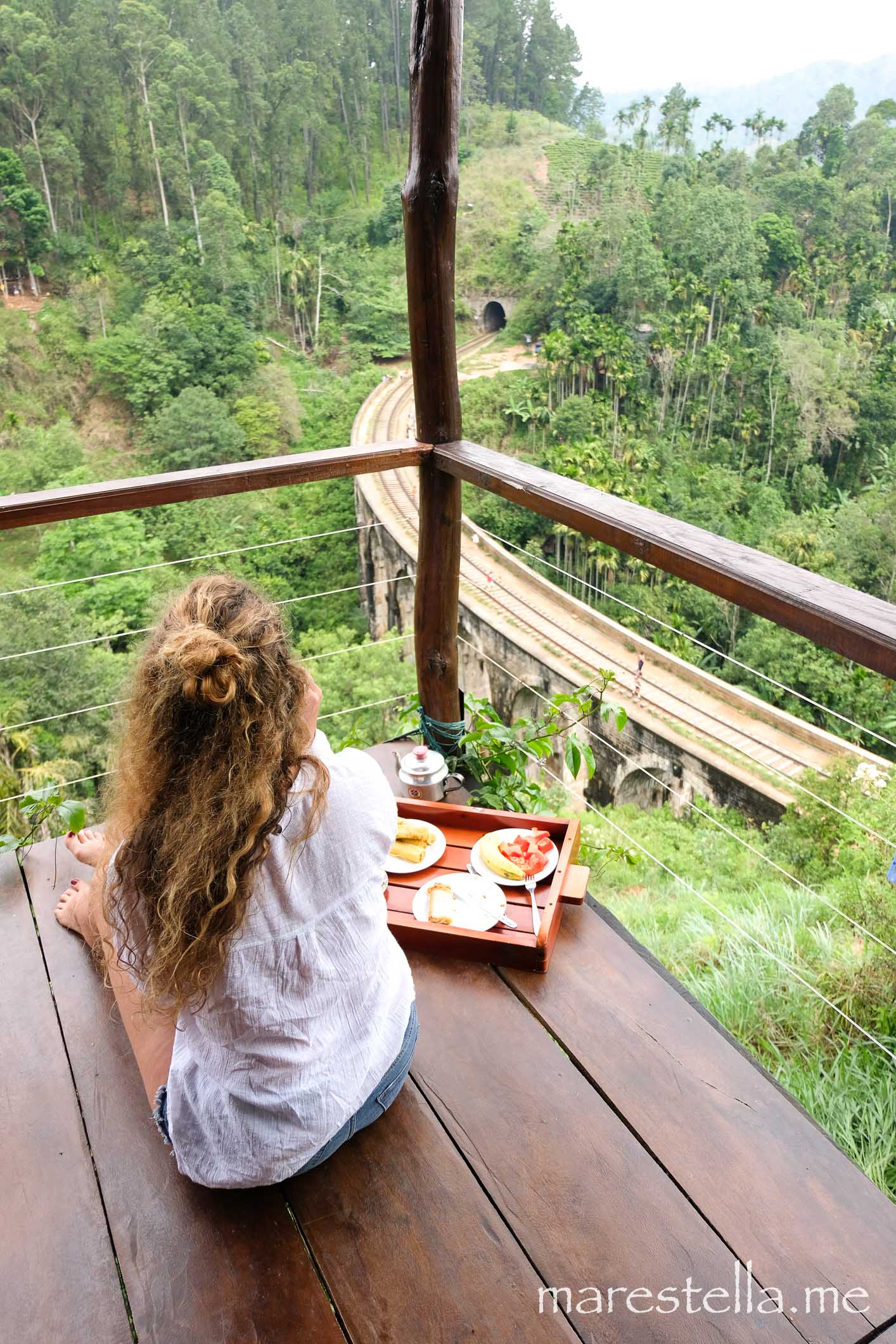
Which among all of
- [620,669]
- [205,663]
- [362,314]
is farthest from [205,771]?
[362,314]

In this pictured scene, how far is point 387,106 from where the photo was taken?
26641 millimetres

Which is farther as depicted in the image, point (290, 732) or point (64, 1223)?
point (64, 1223)

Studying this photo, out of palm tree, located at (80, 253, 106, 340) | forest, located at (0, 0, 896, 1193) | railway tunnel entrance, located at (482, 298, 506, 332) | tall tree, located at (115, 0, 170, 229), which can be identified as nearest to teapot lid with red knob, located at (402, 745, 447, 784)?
forest, located at (0, 0, 896, 1193)

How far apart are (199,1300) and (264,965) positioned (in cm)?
38

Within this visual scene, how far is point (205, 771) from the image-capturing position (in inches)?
28.1

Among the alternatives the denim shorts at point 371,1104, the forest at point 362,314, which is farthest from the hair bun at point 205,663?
the forest at point 362,314

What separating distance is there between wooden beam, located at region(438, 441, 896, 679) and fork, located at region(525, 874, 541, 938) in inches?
22.3

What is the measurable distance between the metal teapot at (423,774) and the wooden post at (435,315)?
0.15 m

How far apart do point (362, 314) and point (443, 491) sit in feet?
80.3

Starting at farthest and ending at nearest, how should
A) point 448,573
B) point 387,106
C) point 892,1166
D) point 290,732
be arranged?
point 387,106, point 448,573, point 892,1166, point 290,732

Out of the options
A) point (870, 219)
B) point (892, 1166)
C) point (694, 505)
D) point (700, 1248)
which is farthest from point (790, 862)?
point (870, 219)

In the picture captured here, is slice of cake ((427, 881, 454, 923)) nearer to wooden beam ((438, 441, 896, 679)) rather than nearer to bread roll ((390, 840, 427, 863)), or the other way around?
bread roll ((390, 840, 427, 863))

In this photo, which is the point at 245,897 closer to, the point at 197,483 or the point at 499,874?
the point at 499,874

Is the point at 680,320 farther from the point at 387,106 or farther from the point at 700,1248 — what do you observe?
the point at 700,1248
